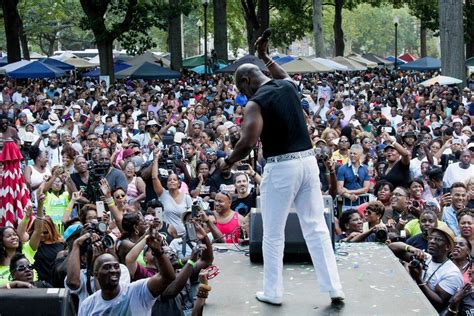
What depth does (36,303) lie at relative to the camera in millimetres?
5965

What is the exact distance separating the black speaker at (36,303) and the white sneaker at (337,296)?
202 cm

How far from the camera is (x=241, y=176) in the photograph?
1223 centimetres

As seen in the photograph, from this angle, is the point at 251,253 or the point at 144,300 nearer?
the point at 144,300

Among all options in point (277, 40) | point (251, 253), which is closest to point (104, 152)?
point (251, 253)

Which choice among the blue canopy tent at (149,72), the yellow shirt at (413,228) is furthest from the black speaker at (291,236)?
the blue canopy tent at (149,72)

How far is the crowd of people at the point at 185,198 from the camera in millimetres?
7539

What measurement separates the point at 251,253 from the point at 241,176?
381cm

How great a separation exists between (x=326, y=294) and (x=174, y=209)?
208 inches

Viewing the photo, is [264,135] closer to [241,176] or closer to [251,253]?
[251,253]

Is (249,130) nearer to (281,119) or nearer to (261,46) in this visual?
(281,119)

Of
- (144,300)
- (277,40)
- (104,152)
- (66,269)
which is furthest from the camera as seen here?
(277,40)

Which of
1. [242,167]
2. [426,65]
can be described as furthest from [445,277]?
[426,65]

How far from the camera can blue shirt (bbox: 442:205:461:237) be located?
36.0ft

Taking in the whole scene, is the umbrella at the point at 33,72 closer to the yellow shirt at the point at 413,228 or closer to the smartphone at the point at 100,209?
the smartphone at the point at 100,209
